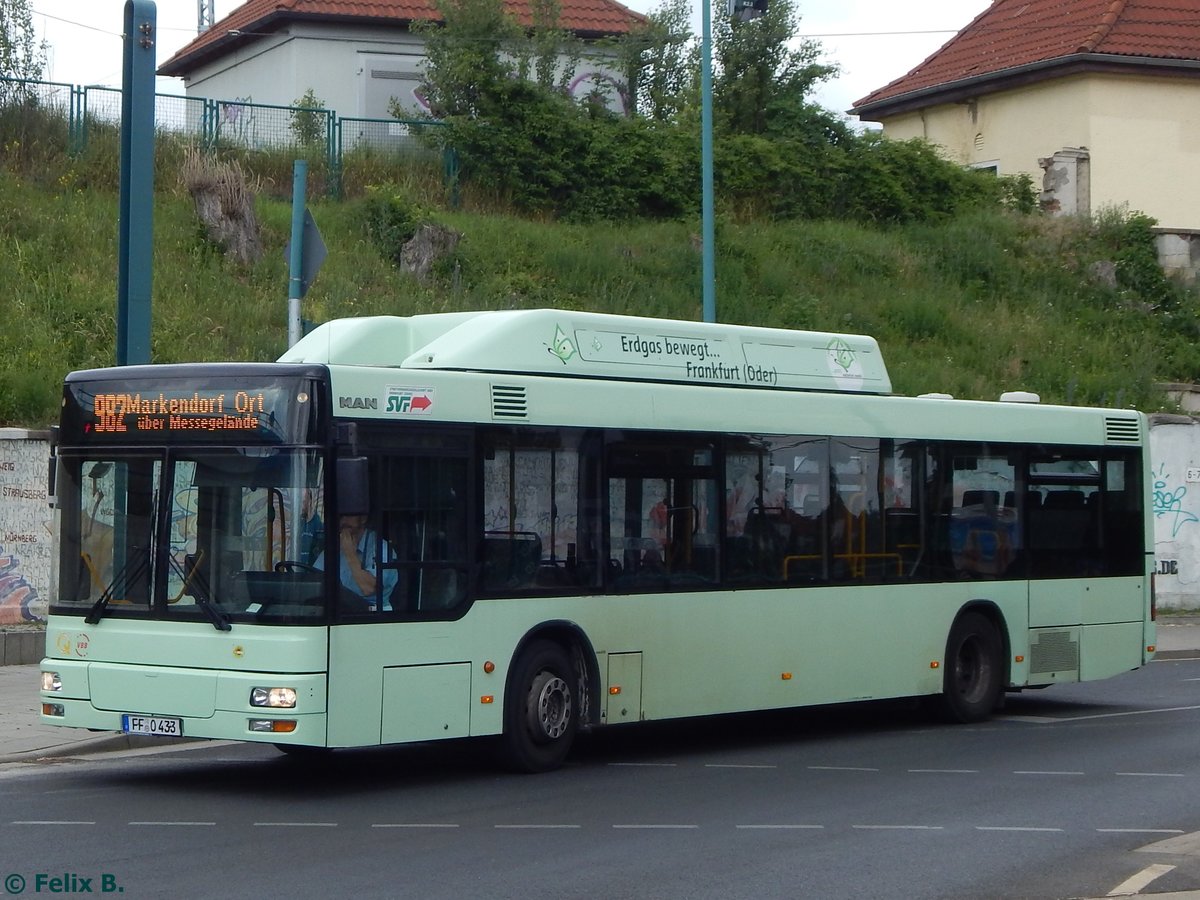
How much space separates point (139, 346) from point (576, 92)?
86.1 feet

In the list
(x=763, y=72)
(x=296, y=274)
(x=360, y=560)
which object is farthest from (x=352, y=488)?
(x=763, y=72)

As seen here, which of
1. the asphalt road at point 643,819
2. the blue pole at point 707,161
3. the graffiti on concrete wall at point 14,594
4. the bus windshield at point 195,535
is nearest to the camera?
the asphalt road at point 643,819

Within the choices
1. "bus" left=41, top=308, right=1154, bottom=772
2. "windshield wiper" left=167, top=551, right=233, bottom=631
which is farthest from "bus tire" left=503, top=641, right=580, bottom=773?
"windshield wiper" left=167, top=551, right=233, bottom=631

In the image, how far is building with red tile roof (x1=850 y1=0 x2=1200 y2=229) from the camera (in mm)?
39219

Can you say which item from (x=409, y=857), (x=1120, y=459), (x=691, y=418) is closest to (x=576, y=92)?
(x=1120, y=459)

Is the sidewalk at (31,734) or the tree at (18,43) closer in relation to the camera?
the sidewalk at (31,734)

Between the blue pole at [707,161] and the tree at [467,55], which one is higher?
the tree at [467,55]

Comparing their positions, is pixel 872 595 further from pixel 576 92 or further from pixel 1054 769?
pixel 576 92

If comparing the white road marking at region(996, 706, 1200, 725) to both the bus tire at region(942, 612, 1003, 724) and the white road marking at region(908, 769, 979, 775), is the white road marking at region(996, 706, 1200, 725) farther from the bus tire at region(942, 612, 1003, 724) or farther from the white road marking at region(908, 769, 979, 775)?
the white road marking at region(908, 769, 979, 775)

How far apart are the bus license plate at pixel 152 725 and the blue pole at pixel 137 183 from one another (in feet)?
15.6

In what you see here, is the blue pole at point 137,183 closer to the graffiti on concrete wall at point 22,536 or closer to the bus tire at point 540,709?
the graffiti on concrete wall at point 22,536

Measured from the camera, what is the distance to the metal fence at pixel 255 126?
89.8ft

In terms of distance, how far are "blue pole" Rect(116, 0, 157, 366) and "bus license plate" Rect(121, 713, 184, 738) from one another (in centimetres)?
475

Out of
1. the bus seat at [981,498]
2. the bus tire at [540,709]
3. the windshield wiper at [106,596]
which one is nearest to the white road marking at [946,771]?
the bus tire at [540,709]
